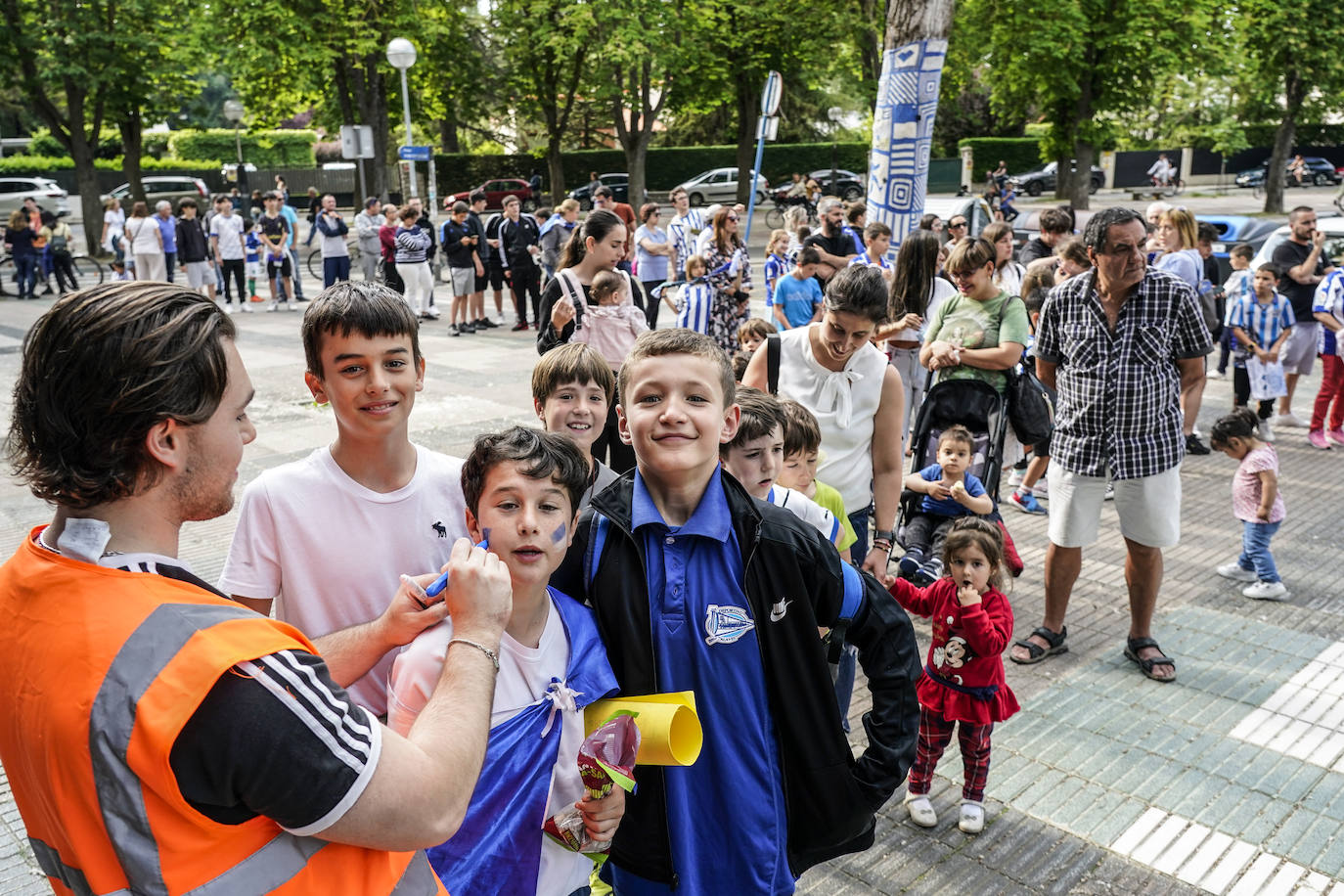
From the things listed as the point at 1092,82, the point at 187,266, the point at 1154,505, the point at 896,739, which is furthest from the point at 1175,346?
the point at 1092,82

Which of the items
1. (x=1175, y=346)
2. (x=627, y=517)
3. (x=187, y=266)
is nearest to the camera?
(x=627, y=517)

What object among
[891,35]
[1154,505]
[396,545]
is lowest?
[1154,505]

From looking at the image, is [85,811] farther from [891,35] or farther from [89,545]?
[891,35]

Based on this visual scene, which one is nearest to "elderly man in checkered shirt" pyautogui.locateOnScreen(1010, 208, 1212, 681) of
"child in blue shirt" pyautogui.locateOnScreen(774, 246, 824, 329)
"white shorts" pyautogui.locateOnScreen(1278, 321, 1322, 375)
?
"child in blue shirt" pyautogui.locateOnScreen(774, 246, 824, 329)

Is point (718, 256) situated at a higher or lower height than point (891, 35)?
lower

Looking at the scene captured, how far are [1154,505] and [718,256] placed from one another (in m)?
5.52

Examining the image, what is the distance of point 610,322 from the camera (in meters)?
6.09

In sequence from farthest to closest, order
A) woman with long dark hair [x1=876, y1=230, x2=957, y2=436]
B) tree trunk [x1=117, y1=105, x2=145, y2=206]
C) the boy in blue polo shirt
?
1. tree trunk [x1=117, y1=105, x2=145, y2=206]
2. woman with long dark hair [x1=876, y1=230, x2=957, y2=436]
3. the boy in blue polo shirt

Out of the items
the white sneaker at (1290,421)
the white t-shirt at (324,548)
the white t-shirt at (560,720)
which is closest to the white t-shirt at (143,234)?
the white sneaker at (1290,421)

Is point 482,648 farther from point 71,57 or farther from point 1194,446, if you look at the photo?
point 71,57

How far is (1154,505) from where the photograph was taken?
5137 mm

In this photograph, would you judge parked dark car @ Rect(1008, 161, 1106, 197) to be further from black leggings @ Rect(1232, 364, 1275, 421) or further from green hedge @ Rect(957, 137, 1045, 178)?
black leggings @ Rect(1232, 364, 1275, 421)

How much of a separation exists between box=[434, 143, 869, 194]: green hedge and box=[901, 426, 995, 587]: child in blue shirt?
44.2 m

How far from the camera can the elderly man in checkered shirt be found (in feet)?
16.5
